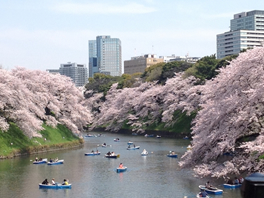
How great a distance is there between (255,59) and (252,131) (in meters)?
5.35

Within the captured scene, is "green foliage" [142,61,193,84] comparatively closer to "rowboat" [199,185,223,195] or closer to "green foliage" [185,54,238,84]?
"green foliage" [185,54,238,84]

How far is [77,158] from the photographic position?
50.8 metres

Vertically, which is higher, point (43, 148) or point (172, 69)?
point (172, 69)

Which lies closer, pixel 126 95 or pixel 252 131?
pixel 252 131

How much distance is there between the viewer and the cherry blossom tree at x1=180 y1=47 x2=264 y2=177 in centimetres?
2998

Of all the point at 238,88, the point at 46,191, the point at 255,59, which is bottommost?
the point at 46,191

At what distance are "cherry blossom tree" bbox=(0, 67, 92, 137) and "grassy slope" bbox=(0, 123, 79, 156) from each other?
42.9 inches

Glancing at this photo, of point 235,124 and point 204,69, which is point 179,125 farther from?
point 235,124

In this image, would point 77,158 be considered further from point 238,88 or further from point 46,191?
point 238,88

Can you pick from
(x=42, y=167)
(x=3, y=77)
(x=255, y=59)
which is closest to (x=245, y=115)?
(x=255, y=59)

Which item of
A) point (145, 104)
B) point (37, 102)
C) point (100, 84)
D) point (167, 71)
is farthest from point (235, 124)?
point (100, 84)

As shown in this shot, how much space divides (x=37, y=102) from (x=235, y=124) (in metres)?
36.6

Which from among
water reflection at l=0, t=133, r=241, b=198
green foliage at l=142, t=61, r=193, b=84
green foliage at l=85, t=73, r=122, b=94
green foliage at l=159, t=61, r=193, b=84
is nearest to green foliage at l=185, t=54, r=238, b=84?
green foliage at l=159, t=61, r=193, b=84

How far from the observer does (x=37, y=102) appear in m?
60.8
